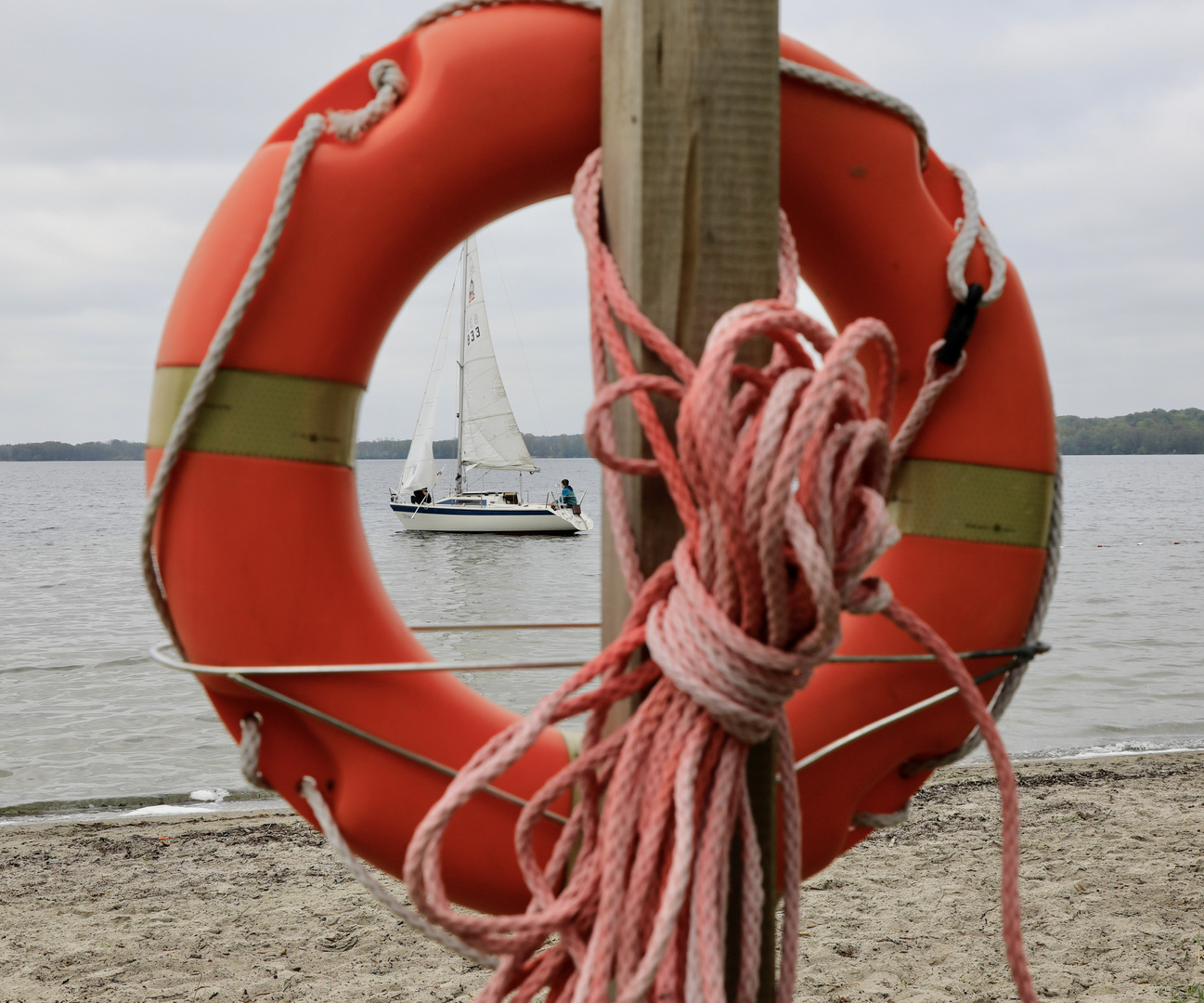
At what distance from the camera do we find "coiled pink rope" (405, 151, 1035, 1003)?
0.77m

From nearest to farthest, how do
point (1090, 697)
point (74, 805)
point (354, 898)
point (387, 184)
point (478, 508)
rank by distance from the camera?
point (387, 184), point (354, 898), point (74, 805), point (1090, 697), point (478, 508)

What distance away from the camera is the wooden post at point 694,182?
0.89 m

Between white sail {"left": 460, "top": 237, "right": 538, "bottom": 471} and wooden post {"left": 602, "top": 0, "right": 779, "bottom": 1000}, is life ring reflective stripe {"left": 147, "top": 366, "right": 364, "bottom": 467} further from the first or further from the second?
white sail {"left": 460, "top": 237, "right": 538, "bottom": 471}

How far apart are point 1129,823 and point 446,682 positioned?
307 cm

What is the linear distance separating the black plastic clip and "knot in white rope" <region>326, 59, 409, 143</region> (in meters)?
0.76

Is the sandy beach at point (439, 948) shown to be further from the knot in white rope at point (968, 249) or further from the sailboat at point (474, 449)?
the sailboat at point (474, 449)

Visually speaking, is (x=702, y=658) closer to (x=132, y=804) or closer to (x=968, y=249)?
(x=968, y=249)

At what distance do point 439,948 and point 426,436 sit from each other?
18.2m

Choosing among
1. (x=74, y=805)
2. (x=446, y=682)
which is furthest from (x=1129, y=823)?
(x=74, y=805)

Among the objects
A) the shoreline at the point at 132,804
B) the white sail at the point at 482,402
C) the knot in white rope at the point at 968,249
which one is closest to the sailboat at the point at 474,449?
the white sail at the point at 482,402

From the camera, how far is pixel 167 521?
48.3 inches

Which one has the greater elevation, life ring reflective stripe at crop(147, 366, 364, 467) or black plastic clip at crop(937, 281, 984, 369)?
black plastic clip at crop(937, 281, 984, 369)

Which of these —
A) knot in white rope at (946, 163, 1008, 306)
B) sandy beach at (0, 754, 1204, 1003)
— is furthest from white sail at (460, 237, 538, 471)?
knot in white rope at (946, 163, 1008, 306)

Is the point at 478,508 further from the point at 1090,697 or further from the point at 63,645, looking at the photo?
the point at 1090,697
